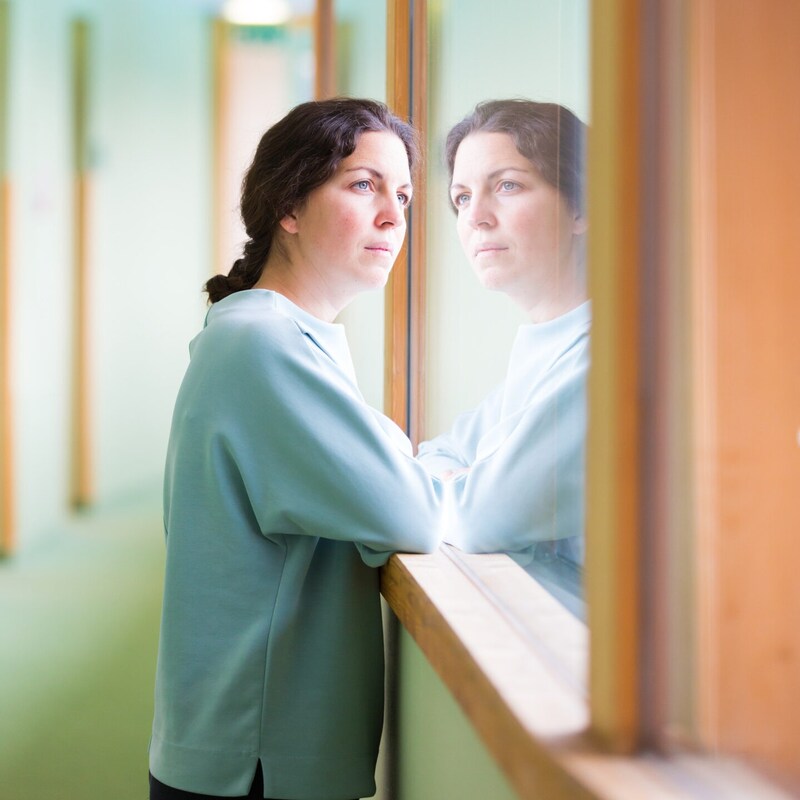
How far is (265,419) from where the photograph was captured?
3.63 ft

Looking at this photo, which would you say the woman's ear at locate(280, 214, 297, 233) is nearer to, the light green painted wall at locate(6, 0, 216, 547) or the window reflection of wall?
the window reflection of wall

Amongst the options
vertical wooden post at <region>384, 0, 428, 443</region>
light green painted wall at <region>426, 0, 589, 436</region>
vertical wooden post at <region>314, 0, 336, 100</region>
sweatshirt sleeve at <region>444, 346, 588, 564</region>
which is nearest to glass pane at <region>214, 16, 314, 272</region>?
vertical wooden post at <region>314, 0, 336, 100</region>

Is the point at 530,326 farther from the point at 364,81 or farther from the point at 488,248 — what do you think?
the point at 364,81

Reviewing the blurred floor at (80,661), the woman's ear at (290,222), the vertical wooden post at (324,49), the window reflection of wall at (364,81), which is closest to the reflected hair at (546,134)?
the woman's ear at (290,222)

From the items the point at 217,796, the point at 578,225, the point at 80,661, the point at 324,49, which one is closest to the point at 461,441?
the point at 217,796

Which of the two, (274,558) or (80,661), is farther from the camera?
(80,661)

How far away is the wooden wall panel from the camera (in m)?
0.47

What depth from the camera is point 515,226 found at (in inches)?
41.3

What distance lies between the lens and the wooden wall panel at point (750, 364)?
0.47 meters

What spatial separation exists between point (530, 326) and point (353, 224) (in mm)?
412

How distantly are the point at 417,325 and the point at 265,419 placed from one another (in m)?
0.60

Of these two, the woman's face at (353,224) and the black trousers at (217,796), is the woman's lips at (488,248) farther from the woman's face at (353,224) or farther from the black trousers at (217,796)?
the black trousers at (217,796)

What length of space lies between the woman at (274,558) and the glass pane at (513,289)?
14 centimetres

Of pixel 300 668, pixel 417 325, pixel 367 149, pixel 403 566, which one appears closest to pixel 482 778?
pixel 403 566
